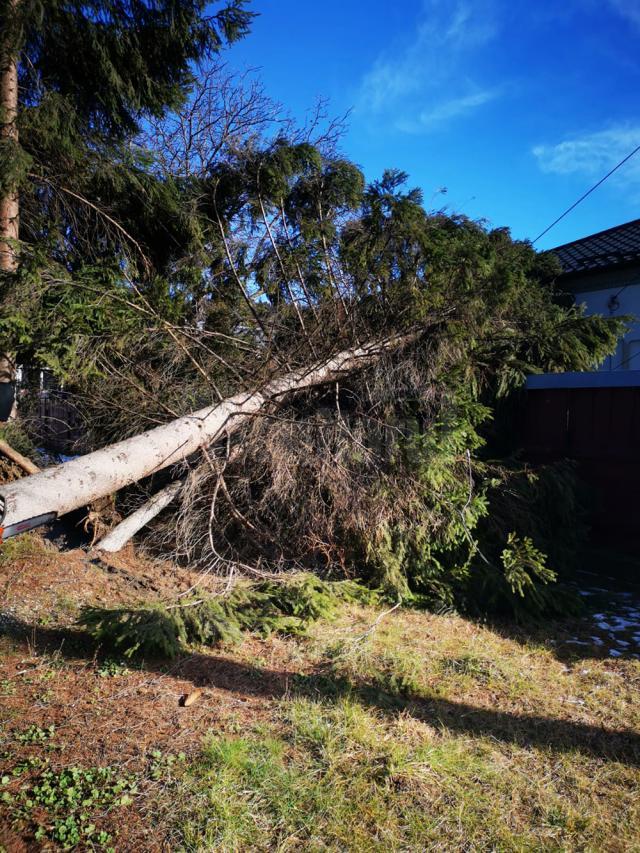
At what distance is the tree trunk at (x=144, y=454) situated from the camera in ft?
7.98

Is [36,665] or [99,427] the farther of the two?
[99,427]

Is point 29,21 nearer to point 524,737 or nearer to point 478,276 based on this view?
point 478,276

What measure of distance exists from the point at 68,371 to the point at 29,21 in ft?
13.1

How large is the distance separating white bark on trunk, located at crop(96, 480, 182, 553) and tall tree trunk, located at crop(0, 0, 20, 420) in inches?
80.5

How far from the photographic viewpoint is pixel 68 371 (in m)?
5.46

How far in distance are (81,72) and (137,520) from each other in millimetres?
5620

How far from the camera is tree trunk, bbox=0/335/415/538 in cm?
243

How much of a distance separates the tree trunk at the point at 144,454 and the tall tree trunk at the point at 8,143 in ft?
7.73

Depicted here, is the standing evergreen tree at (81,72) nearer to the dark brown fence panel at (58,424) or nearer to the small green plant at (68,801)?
the dark brown fence panel at (58,424)

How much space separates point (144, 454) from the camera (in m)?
3.89

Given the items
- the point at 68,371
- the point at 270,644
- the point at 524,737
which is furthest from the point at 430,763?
the point at 68,371

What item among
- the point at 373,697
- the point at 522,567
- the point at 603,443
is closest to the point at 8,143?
the point at 373,697

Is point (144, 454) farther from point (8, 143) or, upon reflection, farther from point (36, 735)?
point (8, 143)

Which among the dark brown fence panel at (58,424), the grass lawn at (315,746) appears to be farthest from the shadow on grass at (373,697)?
the dark brown fence panel at (58,424)
